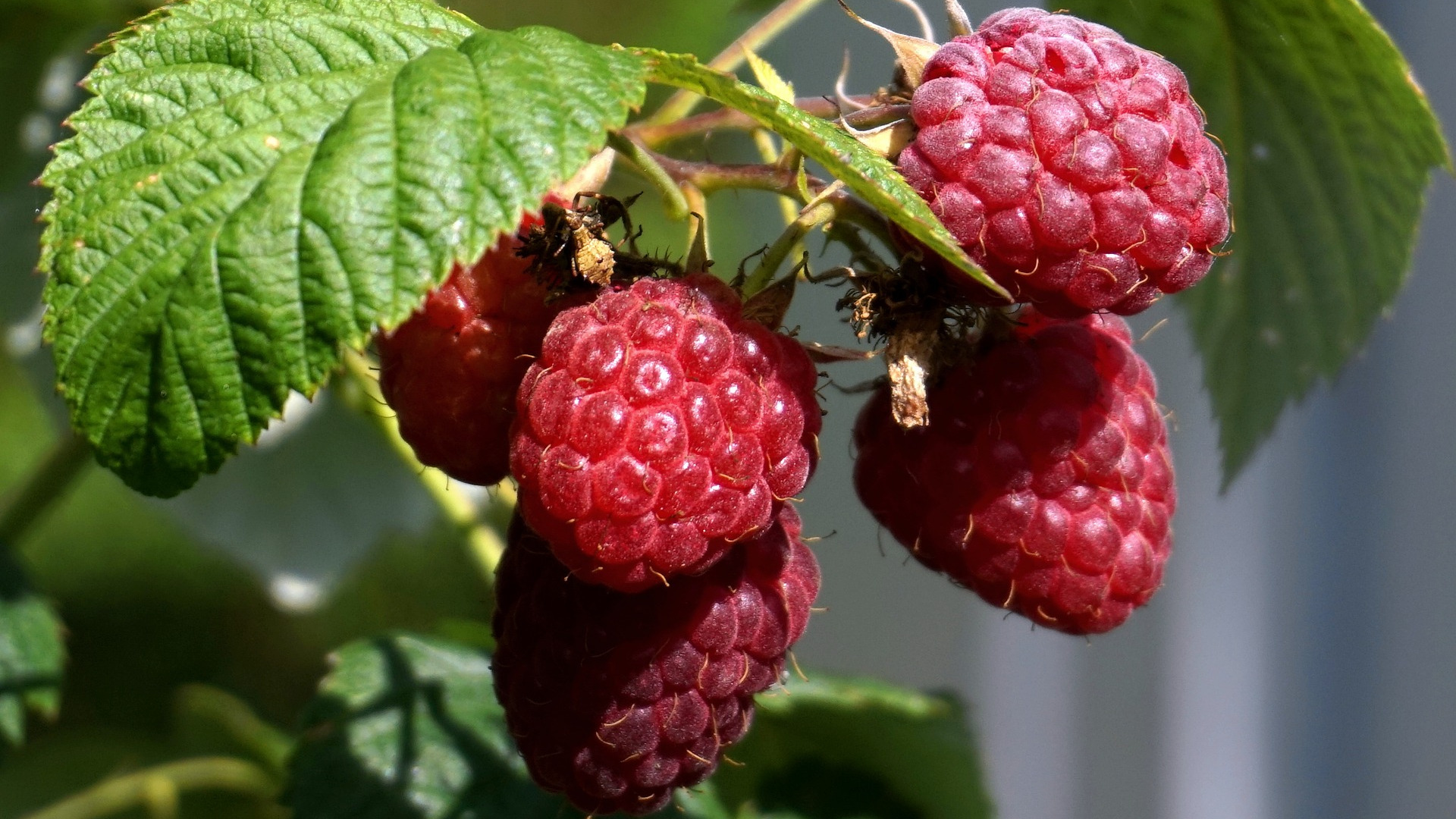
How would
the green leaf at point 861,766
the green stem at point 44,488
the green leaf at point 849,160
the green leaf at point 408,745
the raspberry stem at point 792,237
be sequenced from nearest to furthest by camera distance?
the green leaf at point 849,160
the raspberry stem at point 792,237
the green leaf at point 408,745
the green stem at point 44,488
the green leaf at point 861,766

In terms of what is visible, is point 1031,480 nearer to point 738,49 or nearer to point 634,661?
point 634,661

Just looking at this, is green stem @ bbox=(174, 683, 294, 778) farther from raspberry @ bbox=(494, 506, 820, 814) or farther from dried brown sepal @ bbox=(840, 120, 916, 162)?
dried brown sepal @ bbox=(840, 120, 916, 162)

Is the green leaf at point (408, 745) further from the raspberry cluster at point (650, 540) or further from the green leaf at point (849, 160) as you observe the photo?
the green leaf at point (849, 160)

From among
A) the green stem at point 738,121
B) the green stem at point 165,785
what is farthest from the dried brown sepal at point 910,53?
the green stem at point 165,785

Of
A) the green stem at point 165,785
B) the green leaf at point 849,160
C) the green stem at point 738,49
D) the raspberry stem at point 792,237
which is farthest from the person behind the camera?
the green stem at point 165,785

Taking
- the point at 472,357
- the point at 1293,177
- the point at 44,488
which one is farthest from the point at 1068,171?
the point at 44,488

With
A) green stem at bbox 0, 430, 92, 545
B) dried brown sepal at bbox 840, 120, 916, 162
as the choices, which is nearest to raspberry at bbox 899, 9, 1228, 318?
dried brown sepal at bbox 840, 120, 916, 162

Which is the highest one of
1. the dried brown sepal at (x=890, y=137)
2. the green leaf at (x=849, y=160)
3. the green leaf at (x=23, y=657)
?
the green leaf at (x=849, y=160)
